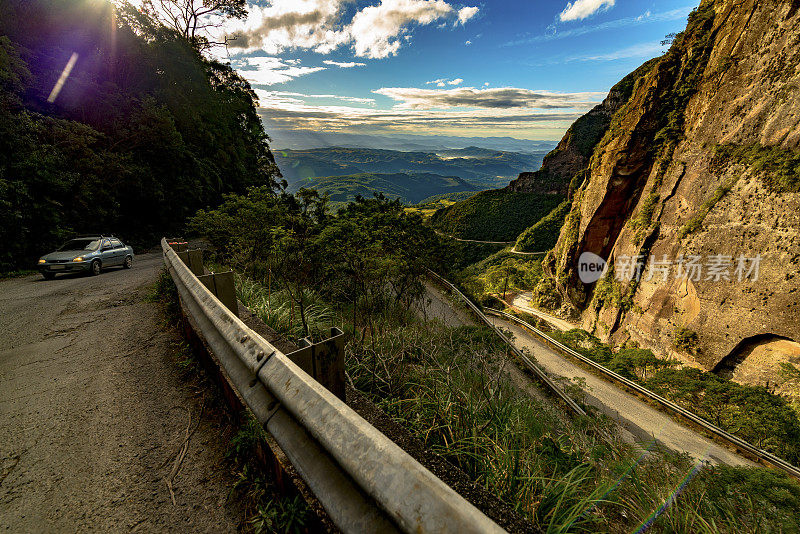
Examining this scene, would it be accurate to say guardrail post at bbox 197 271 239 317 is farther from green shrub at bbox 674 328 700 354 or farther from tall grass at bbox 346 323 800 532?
green shrub at bbox 674 328 700 354

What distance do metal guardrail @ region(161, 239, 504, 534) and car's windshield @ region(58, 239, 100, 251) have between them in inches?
480

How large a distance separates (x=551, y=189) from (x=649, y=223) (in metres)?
73.6

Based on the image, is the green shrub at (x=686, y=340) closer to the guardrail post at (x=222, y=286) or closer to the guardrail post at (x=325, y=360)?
the guardrail post at (x=325, y=360)

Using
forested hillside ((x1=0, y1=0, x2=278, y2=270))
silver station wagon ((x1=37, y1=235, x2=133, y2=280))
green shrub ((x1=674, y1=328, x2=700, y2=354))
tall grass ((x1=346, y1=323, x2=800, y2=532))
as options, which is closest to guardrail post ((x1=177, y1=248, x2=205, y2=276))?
tall grass ((x1=346, y1=323, x2=800, y2=532))

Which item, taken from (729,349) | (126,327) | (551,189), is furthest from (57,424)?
(551,189)

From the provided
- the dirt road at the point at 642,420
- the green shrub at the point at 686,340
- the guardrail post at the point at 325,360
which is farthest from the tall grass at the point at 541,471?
the green shrub at the point at 686,340

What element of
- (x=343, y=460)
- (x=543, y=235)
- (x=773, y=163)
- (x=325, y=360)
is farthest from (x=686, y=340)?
(x=543, y=235)

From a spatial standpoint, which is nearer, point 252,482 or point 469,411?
point 252,482

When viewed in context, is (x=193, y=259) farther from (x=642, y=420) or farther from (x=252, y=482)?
(x=642, y=420)

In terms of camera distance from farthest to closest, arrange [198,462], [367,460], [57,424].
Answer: [57,424], [198,462], [367,460]

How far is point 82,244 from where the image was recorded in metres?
9.95

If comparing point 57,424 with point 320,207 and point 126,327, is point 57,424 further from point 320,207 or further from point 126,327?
point 320,207

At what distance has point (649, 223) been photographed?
26422 millimetres

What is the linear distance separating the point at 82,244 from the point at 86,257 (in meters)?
1.00
